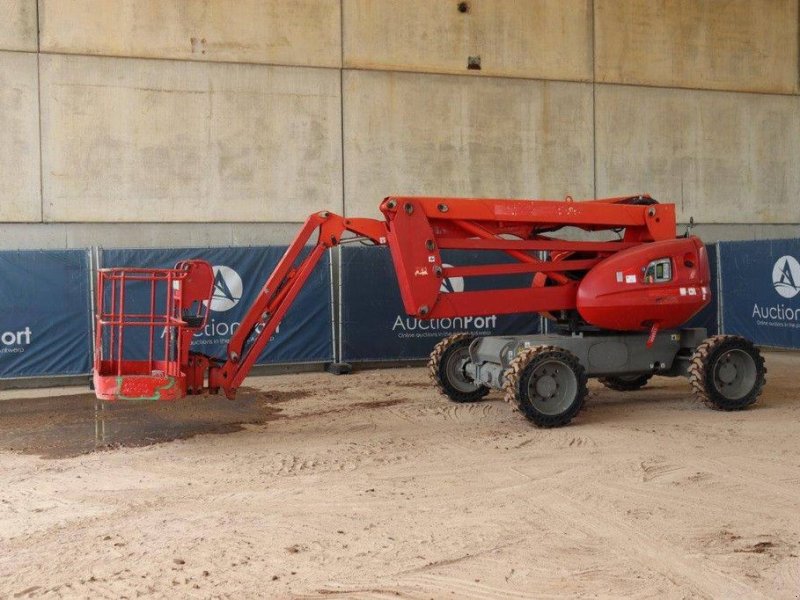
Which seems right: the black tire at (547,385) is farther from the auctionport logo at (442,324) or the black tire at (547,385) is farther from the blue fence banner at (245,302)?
the blue fence banner at (245,302)

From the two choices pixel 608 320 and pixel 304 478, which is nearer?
pixel 304 478

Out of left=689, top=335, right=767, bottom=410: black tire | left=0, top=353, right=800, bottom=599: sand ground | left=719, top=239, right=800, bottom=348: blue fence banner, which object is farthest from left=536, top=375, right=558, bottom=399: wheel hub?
left=719, top=239, right=800, bottom=348: blue fence banner

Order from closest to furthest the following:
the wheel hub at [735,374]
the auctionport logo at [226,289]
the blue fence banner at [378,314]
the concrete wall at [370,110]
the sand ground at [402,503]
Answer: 1. the sand ground at [402,503]
2. the wheel hub at [735,374]
3. the auctionport logo at [226,289]
4. the concrete wall at [370,110]
5. the blue fence banner at [378,314]

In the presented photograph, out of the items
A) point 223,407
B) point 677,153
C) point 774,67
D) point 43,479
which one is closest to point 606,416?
point 223,407

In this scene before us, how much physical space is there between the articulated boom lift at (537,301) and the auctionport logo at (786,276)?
5.74 m

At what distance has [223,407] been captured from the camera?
10352mm

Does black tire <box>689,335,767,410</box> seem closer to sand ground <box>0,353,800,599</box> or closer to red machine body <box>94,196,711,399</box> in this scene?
sand ground <box>0,353,800,599</box>

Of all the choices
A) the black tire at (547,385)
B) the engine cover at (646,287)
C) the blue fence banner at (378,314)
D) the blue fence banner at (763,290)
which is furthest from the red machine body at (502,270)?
the blue fence banner at (763,290)

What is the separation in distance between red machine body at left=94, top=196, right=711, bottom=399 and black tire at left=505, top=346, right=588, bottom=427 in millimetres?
934

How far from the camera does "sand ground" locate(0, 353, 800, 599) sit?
4.62 m

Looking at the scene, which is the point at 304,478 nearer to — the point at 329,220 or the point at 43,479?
the point at 43,479

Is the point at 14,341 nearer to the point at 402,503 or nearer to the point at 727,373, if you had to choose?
the point at 402,503

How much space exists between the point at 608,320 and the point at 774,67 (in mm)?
10926

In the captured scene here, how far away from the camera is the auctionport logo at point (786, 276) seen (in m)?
14.5
